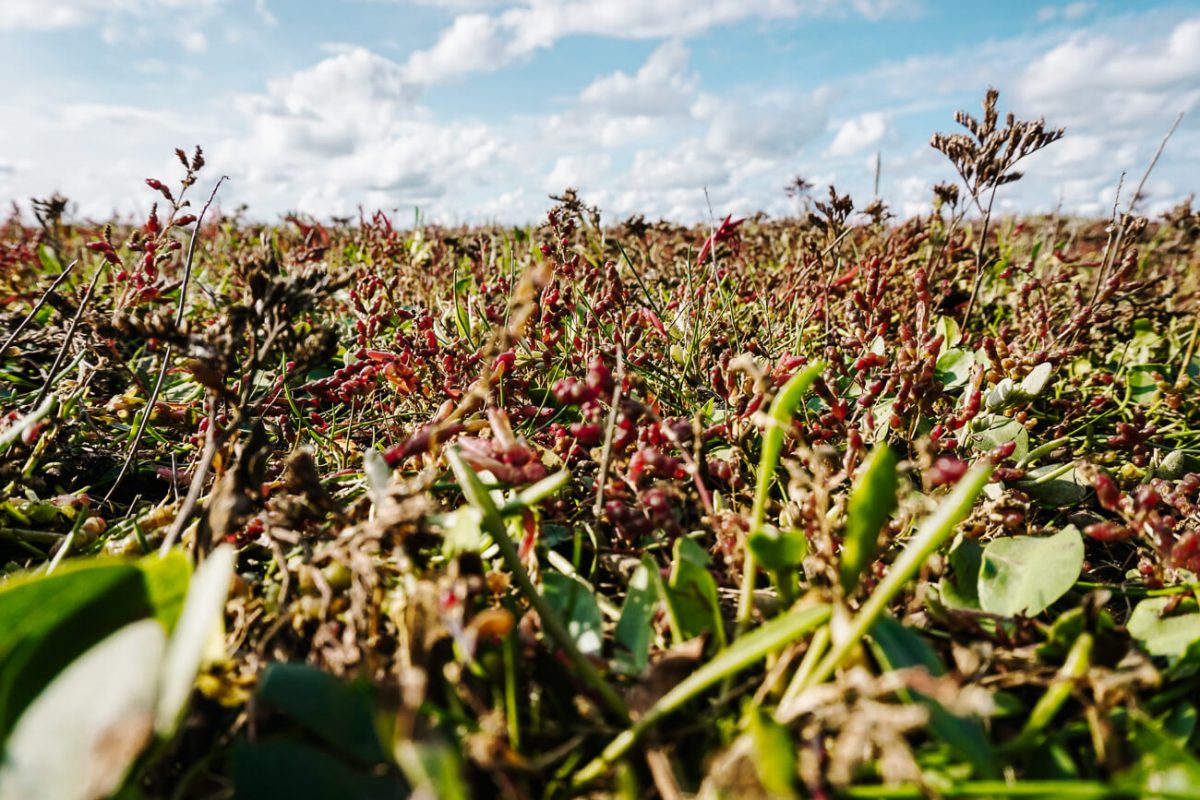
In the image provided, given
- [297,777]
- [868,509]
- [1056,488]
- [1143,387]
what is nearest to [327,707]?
[297,777]

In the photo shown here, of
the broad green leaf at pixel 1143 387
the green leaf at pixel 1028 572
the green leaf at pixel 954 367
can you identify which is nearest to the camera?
the green leaf at pixel 1028 572

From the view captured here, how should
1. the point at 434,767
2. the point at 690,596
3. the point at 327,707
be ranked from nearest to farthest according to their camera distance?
1. the point at 434,767
2. the point at 327,707
3. the point at 690,596

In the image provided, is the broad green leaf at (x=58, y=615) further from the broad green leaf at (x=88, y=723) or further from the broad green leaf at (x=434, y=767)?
the broad green leaf at (x=434, y=767)

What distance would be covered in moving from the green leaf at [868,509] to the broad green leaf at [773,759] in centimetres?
27

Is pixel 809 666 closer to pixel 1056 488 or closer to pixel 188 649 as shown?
pixel 188 649

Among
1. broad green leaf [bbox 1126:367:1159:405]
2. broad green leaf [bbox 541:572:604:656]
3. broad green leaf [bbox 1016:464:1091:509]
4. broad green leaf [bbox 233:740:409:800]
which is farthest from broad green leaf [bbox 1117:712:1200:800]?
broad green leaf [bbox 1126:367:1159:405]

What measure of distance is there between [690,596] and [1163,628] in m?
0.70

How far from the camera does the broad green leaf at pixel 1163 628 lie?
3.41 feet

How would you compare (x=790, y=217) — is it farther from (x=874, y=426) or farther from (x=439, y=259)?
(x=874, y=426)

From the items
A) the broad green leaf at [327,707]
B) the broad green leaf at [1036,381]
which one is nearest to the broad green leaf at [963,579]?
the broad green leaf at [1036,381]

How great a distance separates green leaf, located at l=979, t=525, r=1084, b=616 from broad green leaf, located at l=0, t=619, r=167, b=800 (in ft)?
3.76

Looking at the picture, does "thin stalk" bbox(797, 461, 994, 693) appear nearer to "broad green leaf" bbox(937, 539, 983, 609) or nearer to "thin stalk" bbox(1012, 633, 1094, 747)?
"thin stalk" bbox(1012, 633, 1094, 747)

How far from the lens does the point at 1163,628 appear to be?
3.55 ft

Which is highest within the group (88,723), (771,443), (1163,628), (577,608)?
(771,443)
